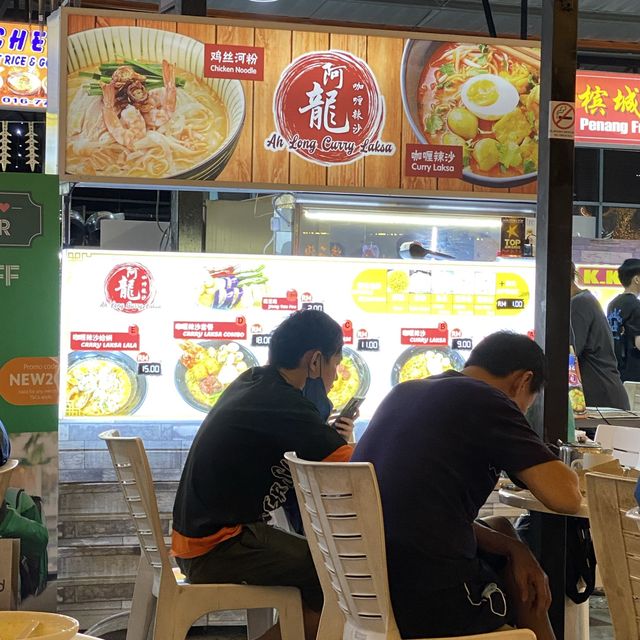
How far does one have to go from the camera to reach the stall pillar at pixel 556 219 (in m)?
3.83

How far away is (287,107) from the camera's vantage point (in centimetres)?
477

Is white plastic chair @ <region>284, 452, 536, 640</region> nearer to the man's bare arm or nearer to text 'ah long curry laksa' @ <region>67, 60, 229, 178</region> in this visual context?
the man's bare arm

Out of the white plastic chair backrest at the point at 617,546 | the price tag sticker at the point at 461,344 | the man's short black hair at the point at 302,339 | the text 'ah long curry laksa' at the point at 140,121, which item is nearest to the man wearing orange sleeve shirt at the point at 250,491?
the man's short black hair at the point at 302,339

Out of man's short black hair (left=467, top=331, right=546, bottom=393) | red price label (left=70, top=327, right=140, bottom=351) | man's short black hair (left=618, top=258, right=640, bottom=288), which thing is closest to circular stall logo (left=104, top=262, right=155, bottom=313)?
red price label (left=70, top=327, right=140, bottom=351)

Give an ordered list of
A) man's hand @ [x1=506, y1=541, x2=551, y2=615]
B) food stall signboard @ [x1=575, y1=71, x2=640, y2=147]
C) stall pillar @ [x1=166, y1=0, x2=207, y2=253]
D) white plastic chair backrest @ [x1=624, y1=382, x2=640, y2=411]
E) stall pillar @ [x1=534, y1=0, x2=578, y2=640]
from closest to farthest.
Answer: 1. man's hand @ [x1=506, y1=541, x2=551, y2=615]
2. stall pillar @ [x1=534, y1=0, x2=578, y2=640]
3. stall pillar @ [x1=166, y1=0, x2=207, y2=253]
4. food stall signboard @ [x1=575, y1=71, x2=640, y2=147]
5. white plastic chair backrest @ [x1=624, y1=382, x2=640, y2=411]

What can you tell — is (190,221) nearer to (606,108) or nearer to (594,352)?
(594,352)

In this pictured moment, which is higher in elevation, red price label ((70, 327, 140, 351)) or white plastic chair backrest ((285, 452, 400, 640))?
red price label ((70, 327, 140, 351))

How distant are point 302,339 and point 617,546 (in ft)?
4.52

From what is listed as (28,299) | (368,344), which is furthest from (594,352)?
(28,299)

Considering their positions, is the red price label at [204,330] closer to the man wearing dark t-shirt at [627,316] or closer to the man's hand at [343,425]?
the man's hand at [343,425]

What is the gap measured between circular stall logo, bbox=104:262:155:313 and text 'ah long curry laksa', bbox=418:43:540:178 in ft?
5.01

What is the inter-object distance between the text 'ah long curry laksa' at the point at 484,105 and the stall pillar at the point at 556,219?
3.32 ft

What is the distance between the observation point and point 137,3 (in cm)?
917

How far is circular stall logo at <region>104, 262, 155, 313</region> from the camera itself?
4.66 metres
